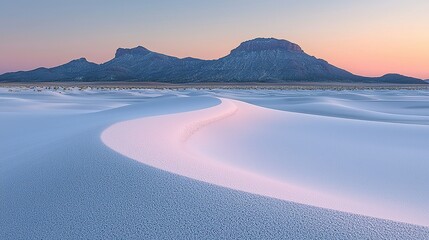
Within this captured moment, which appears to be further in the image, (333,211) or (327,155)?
(327,155)

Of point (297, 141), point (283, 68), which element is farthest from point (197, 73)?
point (297, 141)

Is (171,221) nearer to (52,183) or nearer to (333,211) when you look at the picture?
(333,211)

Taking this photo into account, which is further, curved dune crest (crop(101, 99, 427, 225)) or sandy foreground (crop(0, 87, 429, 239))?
curved dune crest (crop(101, 99, 427, 225))

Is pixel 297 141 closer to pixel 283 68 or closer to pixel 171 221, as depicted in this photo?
pixel 171 221

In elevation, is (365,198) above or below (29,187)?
below

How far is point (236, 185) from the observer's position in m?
3.77

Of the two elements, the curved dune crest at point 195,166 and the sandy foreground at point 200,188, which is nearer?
the sandy foreground at point 200,188

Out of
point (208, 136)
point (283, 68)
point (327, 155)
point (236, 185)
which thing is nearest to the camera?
point (236, 185)

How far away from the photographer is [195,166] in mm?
4492

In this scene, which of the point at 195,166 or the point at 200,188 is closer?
the point at 200,188

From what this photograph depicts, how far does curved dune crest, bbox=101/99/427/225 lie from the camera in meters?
3.88

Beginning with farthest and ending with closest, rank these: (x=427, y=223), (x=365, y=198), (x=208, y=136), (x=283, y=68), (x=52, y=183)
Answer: (x=283, y=68)
(x=208, y=136)
(x=365, y=198)
(x=427, y=223)
(x=52, y=183)

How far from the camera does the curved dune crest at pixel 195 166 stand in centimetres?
388

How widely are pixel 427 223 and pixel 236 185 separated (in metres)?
2.37
